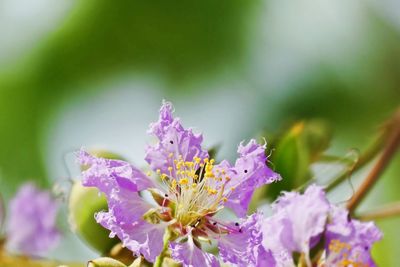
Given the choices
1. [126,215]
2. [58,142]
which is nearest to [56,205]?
[126,215]

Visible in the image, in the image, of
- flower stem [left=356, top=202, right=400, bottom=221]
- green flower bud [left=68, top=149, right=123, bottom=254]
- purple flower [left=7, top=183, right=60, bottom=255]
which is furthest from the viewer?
purple flower [left=7, top=183, right=60, bottom=255]

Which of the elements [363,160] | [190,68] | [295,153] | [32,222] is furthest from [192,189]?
[190,68]

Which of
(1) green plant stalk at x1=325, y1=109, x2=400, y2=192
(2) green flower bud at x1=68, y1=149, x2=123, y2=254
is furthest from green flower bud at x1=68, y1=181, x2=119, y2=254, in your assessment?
(1) green plant stalk at x1=325, y1=109, x2=400, y2=192

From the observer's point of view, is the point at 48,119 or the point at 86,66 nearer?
the point at 48,119

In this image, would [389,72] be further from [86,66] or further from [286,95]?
[86,66]

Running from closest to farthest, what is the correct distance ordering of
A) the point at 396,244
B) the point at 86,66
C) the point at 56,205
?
1. the point at 56,205
2. the point at 396,244
3. the point at 86,66

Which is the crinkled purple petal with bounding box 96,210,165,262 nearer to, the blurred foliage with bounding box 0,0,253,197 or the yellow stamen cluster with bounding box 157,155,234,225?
the yellow stamen cluster with bounding box 157,155,234,225
